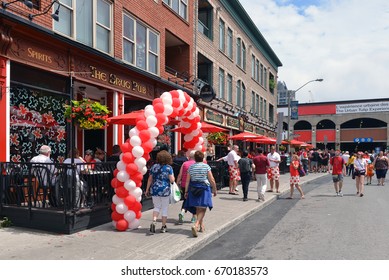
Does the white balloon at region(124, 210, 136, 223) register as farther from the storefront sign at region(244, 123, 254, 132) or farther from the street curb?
the storefront sign at region(244, 123, 254, 132)

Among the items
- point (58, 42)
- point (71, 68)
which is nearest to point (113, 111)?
point (71, 68)

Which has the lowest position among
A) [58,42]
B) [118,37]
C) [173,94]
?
[173,94]

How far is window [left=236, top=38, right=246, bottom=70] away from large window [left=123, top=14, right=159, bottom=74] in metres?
12.8

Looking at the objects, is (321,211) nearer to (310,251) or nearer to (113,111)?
(310,251)

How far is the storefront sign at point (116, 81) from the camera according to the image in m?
11.7

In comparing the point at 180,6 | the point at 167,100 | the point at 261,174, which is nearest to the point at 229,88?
the point at 180,6

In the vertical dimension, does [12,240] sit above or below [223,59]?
below

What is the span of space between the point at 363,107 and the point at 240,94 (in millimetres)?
33863

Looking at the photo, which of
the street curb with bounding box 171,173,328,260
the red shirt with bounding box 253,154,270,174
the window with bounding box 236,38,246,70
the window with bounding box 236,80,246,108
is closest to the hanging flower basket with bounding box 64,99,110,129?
the street curb with bounding box 171,173,328,260

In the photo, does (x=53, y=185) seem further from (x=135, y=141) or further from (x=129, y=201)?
(x=135, y=141)

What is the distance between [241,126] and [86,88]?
16867 millimetres

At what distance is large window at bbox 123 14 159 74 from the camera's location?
545 inches

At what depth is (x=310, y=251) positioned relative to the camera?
6.14 metres

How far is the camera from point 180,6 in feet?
59.9
